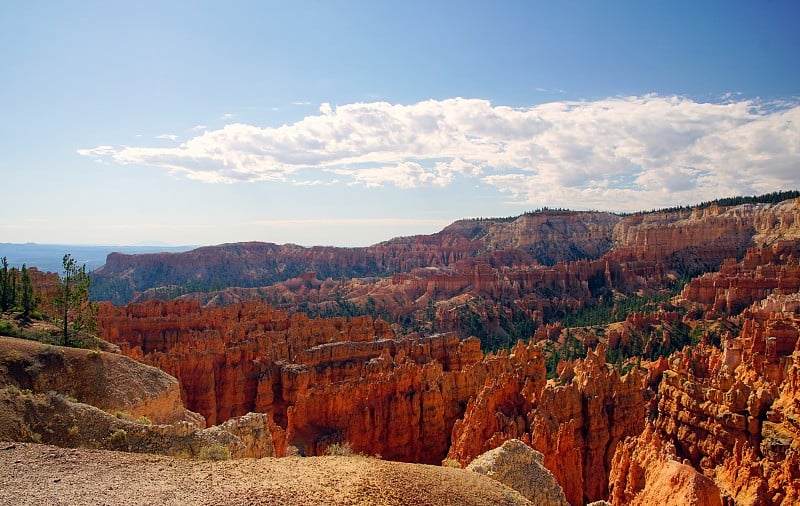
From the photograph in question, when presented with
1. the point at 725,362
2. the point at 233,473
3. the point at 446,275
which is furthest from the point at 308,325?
the point at 446,275

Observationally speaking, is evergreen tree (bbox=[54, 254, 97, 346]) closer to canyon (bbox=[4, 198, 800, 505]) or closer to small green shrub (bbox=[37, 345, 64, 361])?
small green shrub (bbox=[37, 345, 64, 361])

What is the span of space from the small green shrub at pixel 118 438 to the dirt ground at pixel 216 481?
1113 millimetres

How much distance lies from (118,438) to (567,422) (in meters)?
17.6

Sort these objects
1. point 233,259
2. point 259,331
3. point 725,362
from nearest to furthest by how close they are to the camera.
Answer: point 725,362 → point 259,331 → point 233,259

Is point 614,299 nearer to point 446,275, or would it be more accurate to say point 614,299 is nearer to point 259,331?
point 446,275

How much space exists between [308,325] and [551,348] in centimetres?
2441

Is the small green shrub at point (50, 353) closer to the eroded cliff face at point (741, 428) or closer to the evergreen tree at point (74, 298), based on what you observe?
the evergreen tree at point (74, 298)

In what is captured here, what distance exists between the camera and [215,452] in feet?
43.7

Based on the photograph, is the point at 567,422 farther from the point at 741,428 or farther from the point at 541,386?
the point at 741,428

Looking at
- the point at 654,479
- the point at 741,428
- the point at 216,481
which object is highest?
the point at 216,481

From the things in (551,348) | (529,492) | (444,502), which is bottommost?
(551,348)

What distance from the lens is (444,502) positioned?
415 inches

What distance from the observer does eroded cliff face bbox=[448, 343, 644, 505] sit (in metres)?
22.9

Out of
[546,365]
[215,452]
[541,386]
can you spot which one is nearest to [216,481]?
[215,452]
